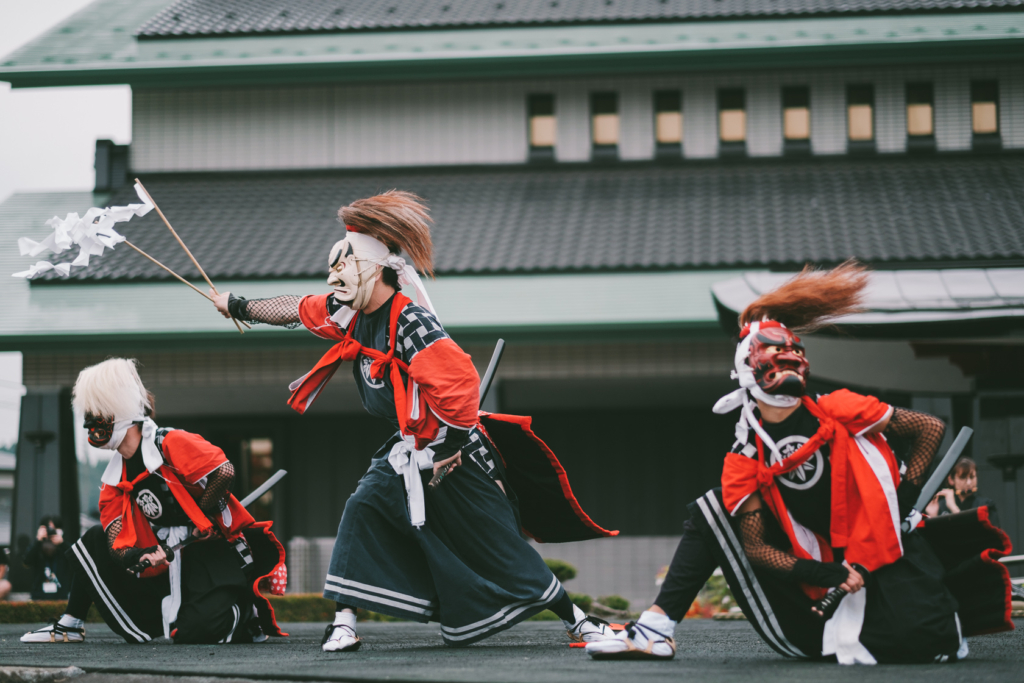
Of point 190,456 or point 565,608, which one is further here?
point 190,456

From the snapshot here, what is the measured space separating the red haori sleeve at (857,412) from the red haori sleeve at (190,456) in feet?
9.07

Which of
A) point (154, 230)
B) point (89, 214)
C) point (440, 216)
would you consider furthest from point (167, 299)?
point (89, 214)

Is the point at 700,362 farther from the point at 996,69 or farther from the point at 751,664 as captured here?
the point at 751,664

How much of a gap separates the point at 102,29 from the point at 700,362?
29.4ft

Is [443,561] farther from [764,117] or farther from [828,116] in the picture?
[828,116]

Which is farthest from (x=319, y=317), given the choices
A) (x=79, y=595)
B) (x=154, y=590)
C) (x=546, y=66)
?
(x=546, y=66)

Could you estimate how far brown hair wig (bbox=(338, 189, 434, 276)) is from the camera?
14.6 feet

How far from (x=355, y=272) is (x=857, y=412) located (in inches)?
79.1

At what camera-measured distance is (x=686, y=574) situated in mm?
3713

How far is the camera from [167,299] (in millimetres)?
11336

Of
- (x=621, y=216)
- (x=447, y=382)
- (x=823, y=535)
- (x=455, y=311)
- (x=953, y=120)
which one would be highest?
(x=953, y=120)

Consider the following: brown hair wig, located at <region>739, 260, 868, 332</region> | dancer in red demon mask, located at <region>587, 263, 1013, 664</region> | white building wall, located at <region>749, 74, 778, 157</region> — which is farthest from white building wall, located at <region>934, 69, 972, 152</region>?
dancer in red demon mask, located at <region>587, 263, 1013, 664</region>

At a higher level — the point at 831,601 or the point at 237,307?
the point at 237,307

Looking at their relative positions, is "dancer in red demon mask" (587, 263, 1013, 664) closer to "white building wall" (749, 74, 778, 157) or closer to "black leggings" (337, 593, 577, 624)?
"black leggings" (337, 593, 577, 624)
